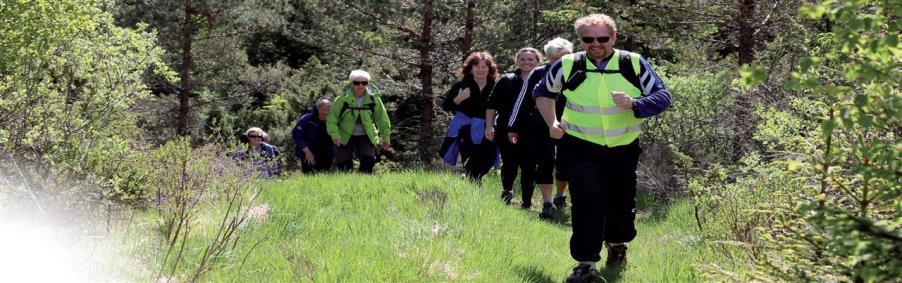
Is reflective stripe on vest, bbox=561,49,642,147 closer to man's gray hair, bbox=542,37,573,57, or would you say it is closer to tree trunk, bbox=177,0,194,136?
man's gray hair, bbox=542,37,573,57

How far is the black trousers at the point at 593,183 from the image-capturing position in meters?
5.31

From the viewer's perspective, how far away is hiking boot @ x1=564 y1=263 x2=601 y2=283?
5.17 m

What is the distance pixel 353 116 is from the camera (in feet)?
34.8

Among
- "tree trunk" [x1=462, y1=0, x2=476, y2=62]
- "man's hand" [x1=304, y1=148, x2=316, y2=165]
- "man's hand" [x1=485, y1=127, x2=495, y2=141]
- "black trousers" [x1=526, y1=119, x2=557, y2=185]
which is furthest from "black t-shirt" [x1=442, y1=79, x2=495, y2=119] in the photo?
"tree trunk" [x1=462, y1=0, x2=476, y2=62]

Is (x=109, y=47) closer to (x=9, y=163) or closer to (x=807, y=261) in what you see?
(x=9, y=163)

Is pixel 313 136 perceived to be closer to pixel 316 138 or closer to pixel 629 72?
pixel 316 138

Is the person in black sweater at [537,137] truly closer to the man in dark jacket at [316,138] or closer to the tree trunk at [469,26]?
the man in dark jacket at [316,138]

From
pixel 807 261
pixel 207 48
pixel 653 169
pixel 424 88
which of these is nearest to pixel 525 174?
pixel 653 169

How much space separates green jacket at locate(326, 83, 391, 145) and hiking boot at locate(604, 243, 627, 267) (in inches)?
205

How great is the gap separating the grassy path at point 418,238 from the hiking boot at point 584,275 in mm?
209

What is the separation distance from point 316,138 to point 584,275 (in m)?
6.68

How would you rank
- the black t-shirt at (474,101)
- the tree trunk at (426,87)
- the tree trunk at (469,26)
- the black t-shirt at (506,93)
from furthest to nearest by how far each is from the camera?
1. the tree trunk at (426,87)
2. the tree trunk at (469,26)
3. the black t-shirt at (474,101)
4. the black t-shirt at (506,93)

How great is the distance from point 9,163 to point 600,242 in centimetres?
372

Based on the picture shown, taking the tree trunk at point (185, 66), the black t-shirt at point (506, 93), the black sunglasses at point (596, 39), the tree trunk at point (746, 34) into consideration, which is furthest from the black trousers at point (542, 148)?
the tree trunk at point (185, 66)
